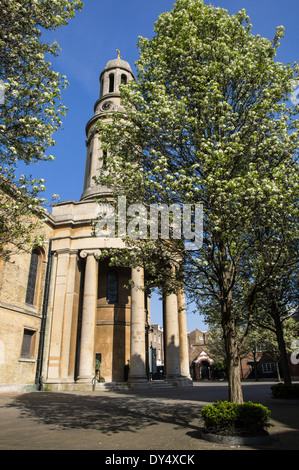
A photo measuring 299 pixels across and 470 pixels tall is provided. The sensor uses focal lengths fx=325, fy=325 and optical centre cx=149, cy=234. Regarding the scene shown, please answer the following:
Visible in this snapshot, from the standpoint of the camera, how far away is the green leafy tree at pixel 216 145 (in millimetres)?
8359

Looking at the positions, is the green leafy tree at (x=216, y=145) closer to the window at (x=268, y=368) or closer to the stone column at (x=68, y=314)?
the stone column at (x=68, y=314)

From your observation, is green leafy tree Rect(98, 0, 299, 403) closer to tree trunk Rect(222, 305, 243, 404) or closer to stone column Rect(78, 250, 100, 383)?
tree trunk Rect(222, 305, 243, 404)

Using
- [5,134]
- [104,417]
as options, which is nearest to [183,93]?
[5,134]

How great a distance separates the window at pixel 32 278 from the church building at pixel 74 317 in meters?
0.07

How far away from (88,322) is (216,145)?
58.2ft

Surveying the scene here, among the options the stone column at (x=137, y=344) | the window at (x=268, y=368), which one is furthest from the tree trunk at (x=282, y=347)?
the window at (x=268, y=368)

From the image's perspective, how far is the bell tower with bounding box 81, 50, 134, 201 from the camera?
1142 inches

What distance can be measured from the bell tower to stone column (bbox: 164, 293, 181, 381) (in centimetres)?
1102

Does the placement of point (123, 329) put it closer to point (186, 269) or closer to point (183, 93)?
point (186, 269)

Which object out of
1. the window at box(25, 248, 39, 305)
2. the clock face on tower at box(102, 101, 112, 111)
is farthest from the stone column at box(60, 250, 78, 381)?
the clock face on tower at box(102, 101, 112, 111)

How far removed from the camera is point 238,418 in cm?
724

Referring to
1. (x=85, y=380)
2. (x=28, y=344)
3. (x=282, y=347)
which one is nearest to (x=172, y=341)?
(x=85, y=380)
